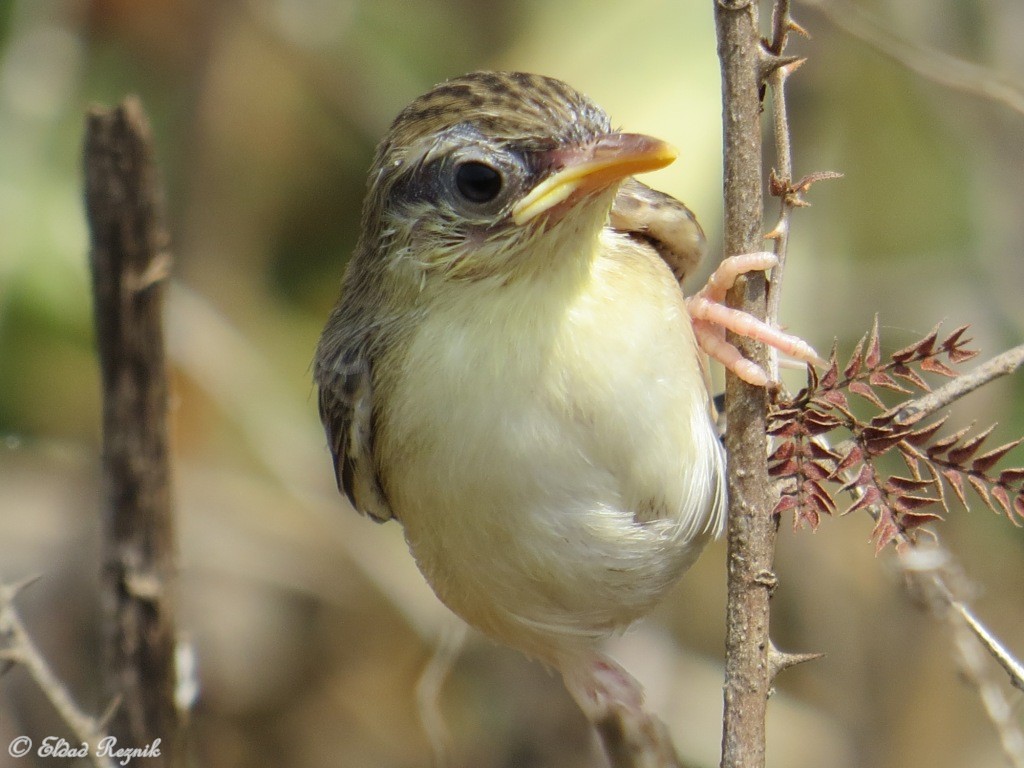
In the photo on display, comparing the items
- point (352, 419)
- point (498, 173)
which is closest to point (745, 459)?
point (498, 173)

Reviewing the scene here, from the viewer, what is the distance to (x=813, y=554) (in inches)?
203

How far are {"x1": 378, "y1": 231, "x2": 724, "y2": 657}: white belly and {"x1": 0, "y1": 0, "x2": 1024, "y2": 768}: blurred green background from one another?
203 centimetres

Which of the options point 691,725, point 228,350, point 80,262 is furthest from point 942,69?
point 80,262

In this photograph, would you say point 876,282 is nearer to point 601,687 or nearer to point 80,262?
point 601,687

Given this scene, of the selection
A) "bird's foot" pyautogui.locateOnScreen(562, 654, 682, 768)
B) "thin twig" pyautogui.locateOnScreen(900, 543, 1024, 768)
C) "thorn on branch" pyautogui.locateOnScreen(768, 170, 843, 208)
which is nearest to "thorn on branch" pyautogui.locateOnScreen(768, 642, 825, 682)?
"thin twig" pyautogui.locateOnScreen(900, 543, 1024, 768)

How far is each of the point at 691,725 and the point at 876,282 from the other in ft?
6.85

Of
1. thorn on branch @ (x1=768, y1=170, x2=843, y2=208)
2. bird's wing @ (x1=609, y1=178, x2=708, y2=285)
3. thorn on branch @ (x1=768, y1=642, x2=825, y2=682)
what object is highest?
bird's wing @ (x1=609, y1=178, x2=708, y2=285)

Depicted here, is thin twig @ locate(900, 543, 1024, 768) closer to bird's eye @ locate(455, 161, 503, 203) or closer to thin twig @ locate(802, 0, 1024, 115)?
bird's eye @ locate(455, 161, 503, 203)

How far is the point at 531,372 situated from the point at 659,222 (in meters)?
0.77

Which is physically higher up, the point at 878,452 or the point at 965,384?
the point at 965,384

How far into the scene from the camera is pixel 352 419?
3.04m

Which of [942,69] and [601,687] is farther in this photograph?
[942,69]

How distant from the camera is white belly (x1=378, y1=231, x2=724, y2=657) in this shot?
268cm

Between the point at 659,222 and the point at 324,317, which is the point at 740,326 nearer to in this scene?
the point at 659,222
